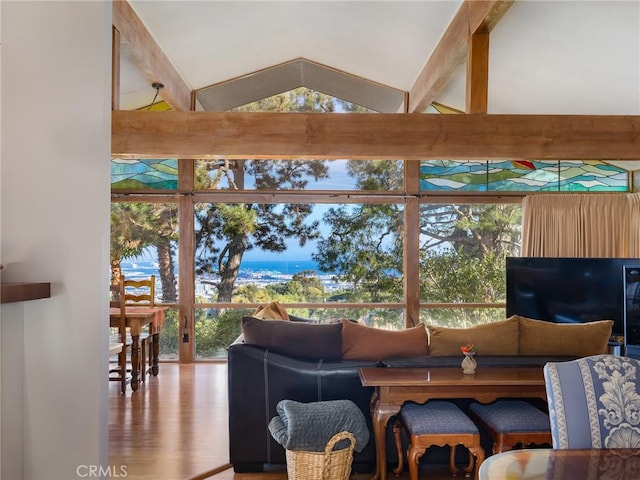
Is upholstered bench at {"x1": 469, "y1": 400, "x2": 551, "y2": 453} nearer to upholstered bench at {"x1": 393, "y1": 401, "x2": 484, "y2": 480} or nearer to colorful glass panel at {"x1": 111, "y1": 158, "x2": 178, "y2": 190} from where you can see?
upholstered bench at {"x1": 393, "y1": 401, "x2": 484, "y2": 480}

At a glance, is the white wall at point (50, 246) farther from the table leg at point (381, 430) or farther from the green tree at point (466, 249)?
the green tree at point (466, 249)

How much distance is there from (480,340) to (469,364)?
314 mm

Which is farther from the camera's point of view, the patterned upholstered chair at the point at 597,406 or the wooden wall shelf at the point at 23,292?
the wooden wall shelf at the point at 23,292

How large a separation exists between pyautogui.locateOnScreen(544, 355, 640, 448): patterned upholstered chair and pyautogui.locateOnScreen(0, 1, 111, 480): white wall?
1960mm

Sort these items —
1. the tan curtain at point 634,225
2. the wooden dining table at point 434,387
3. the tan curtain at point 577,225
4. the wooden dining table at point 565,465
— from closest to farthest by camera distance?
the wooden dining table at point 565,465 < the wooden dining table at point 434,387 < the tan curtain at point 634,225 < the tan curtain at point 577,225

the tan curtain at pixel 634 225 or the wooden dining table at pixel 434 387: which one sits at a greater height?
the tan curtain at pixel 634 225

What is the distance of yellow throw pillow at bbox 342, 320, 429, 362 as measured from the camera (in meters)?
3.30

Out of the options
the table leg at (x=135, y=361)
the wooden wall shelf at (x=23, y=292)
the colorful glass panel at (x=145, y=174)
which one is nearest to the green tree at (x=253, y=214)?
the colorful glass panel at (x=145, y=174)

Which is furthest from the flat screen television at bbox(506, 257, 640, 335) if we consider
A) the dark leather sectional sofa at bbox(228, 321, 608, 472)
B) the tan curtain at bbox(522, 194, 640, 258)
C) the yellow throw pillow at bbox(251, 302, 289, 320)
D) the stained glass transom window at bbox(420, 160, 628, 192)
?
the dark leather sectional sofa at bbox(228, 321, 608, 472)

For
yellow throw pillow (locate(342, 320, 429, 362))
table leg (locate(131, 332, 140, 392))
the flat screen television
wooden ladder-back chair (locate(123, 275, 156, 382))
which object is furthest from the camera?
the flat screen television

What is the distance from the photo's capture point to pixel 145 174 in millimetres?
6535

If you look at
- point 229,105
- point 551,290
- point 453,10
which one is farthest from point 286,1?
point 551,290

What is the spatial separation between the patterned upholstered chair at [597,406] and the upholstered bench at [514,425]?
901mm

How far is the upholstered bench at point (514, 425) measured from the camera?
273 cm
